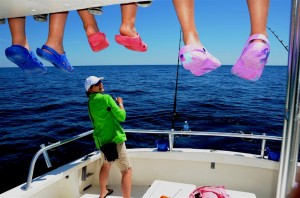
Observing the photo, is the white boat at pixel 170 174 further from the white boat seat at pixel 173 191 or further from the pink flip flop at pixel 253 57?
the pink flip flop at pixel 253 57

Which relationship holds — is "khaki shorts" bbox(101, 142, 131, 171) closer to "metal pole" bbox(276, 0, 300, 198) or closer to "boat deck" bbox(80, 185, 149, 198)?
"boat deck" bbox(80, 185, 149, 198)

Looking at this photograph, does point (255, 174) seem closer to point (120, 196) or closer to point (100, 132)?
point (120, 196)

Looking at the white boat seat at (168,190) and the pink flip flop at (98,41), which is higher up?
the pink flip flop at (98,41)

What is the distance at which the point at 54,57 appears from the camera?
60.4 inches

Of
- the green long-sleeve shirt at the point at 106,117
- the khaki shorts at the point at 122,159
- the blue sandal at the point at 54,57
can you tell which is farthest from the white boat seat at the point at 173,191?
the blue sandal at the point at 54,57

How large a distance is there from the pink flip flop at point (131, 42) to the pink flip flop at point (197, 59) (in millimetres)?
274

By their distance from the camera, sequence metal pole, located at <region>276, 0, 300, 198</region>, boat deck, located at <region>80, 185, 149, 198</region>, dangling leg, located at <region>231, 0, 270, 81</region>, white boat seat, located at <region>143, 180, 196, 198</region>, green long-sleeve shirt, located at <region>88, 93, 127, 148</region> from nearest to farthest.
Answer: metal pole, located at <region>276, 0, 300, 198</region> → dangling leg, located at <region>231, 0, 270, 81</region> → white boat seat, located at <region>143, 180, 196, 198</region> → green long-sleeve shirt, located at <region>88, 93, 127, 148</region> → boat deck, located at <region>80, 185, 149, 198</region>

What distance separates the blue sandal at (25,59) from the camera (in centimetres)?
155

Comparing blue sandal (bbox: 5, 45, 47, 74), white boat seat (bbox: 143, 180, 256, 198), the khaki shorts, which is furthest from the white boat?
blue sandal (bbox: 5, 45, 47, 74)

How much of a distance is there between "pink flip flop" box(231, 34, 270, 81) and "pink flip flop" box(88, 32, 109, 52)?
0.79m

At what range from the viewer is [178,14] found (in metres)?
1.31

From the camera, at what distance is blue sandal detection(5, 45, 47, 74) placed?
5.07 feet

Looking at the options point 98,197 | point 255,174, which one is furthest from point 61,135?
point 255,174

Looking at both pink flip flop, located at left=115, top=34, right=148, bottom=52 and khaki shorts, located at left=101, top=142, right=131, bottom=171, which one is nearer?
pink flip flop, located at left=115, top=34, right=148, bottom=52
